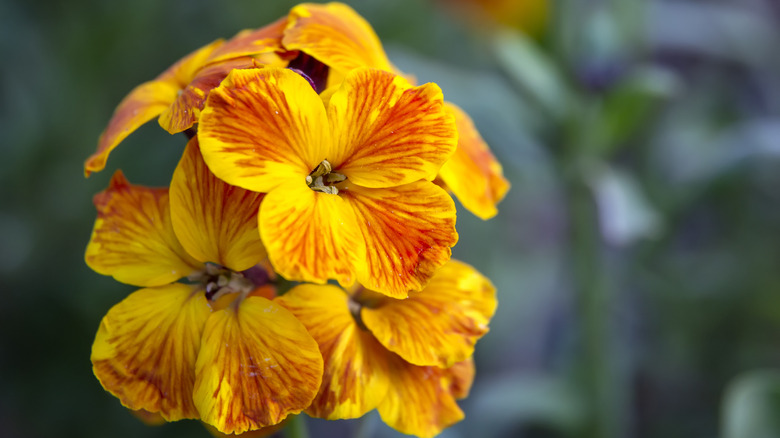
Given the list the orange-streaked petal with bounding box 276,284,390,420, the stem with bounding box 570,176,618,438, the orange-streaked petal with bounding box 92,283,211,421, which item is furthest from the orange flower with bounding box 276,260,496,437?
the stem with bounding box 570,176,618,438

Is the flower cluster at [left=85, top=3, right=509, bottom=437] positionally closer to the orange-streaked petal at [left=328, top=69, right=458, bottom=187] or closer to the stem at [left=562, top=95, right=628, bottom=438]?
the orange-streaked petal at [left=328, top=69, right=458, bottom=187]

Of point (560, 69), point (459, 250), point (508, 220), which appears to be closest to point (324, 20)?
point (560, 69)

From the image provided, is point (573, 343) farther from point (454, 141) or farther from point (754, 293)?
point (454, 141)

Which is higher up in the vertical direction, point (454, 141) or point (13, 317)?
point (454, 141)

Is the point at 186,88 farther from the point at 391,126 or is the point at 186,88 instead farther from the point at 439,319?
the point at 439,319

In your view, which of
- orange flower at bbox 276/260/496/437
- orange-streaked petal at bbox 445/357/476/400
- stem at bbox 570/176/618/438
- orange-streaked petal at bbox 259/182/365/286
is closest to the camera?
orange-streaked petal at bbox 259/182/365/286

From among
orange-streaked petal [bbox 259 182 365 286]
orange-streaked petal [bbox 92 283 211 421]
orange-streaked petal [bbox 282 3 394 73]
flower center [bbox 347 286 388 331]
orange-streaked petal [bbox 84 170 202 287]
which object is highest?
orange-streaked petal [bbox 282 3 394 73]

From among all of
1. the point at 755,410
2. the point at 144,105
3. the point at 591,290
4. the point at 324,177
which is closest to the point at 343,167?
the point at 324,177
